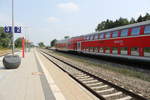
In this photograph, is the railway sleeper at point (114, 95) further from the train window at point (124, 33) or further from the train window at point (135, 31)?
the train window at point (124, 33)

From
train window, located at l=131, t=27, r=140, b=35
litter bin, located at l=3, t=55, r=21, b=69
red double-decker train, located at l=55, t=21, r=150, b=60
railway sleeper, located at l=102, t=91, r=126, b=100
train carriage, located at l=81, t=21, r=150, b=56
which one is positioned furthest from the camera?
train window, located at l=131, t=27, r=140, b=35

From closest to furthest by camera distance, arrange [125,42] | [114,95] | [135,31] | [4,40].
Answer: [114,95]
[135,31]
[125,42]
[4,40]

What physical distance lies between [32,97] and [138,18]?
2610 inches

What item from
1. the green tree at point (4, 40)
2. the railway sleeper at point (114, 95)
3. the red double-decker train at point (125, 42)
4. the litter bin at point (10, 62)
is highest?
the green tree at point (4, 40)

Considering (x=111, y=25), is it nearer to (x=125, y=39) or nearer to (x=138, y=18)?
(x=138, y=18)

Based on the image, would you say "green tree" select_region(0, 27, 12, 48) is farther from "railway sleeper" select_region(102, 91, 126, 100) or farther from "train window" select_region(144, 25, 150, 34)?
"railway sleeper" select_region(102, 91, 126, 100)

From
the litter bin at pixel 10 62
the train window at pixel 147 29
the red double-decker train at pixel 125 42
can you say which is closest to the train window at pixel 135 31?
the red double-decker train at pixel 125 42

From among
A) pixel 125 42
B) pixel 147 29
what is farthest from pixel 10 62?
pixel 147 29

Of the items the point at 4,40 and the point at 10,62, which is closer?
the point at 10,62

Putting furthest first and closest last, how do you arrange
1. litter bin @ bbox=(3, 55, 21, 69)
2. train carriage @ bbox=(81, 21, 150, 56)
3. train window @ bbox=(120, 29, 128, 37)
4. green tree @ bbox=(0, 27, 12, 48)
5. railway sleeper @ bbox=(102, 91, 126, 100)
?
green tree @ bbox=(0, 27, 12, 48)
train window @ bbox=(120, 29, 128, 37)
train carriage @ bbox=(81, 21, 150, 56)
litter bin @ bbox=(3, 55, 21, 69)
railway sleeper @ bbox=(102, 91, 126, 100)

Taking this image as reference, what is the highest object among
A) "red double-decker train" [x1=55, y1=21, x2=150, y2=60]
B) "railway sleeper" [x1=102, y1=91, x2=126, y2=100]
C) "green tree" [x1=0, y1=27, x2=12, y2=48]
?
"green tree" [x1=0, y1=27, x2=12, y2=48]

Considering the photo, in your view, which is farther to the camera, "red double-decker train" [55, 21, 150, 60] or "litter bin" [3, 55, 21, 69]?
"red double-decker train" [55, 21, 150, 60]

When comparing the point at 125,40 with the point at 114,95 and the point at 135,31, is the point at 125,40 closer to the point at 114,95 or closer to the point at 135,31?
the point at 135,31

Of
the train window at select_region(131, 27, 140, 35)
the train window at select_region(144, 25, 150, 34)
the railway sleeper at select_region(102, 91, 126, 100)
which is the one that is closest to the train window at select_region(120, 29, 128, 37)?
the train window at select_region(131, 27, 140, 35)
